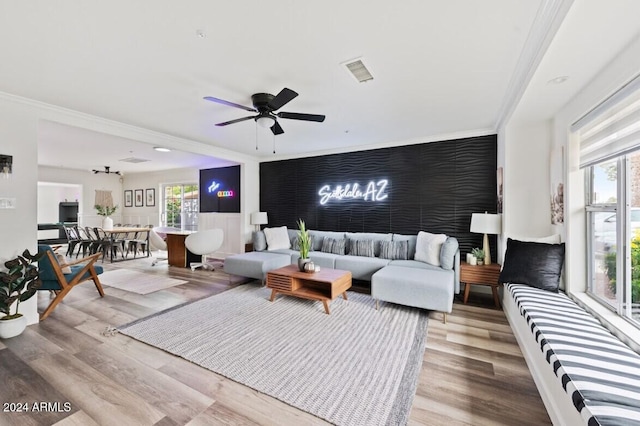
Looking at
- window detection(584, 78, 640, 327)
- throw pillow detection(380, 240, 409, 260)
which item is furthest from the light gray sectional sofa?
window detection(584, 78, 640, 327)

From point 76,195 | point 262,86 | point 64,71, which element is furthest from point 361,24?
point 76,195

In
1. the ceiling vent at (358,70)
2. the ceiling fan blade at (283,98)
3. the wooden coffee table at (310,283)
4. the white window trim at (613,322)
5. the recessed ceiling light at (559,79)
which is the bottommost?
the wooden coffee table at (310,283)

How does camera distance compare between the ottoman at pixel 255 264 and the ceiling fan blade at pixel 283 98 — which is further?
the ottoman at pixel 255 264

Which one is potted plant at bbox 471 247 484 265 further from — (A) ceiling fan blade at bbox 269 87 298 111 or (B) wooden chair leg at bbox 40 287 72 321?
(B) wooden chair leg at bbox 40 287 72 321

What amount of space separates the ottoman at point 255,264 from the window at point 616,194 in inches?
157

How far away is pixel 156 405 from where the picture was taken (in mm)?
1812

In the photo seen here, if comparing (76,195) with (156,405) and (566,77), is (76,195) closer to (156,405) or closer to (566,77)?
(156,405)

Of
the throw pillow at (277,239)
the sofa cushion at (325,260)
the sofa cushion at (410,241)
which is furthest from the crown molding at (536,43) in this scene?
the throw pillow at (277,239)

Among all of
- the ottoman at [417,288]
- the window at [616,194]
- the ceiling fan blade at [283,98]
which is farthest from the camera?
the ottoman at [417,288]

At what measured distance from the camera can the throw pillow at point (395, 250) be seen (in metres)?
4.55

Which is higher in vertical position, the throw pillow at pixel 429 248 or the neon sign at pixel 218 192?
the neon sign at pixel 218 192

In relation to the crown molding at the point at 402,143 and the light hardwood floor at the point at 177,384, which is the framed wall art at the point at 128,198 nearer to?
the crown molding at the point at 402,143

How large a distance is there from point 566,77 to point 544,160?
4.63 feet

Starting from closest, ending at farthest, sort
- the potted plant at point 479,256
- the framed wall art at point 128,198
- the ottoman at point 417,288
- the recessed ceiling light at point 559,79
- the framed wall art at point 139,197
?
1. the recessed ceiling light at point 559,79
2. the ottoman at point 417,288
3. the potted plant at point 479,256
4. the framed wall art at point 139,197
5. the framed wall art at point 128,198
